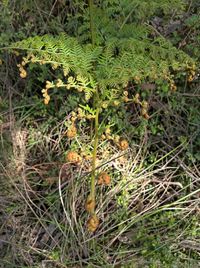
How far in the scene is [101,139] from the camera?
9.05ft

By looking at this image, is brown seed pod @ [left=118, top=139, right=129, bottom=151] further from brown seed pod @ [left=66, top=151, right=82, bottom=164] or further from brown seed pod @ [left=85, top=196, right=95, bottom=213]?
brown seed pod @ [left=85, top=196, right=95, bottom=213]

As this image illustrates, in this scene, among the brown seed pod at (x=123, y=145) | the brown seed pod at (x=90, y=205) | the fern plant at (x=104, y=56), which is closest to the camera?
the fern plant at (x=104, y=56)

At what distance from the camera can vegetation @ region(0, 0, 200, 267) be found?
7.66ft

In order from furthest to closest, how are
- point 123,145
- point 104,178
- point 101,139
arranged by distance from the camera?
point 101,139
point 123,145
point 104,178

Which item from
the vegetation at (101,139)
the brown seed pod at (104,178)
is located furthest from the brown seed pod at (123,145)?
the brown seed pod at (104,178)

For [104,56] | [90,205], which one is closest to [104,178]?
[90,205]

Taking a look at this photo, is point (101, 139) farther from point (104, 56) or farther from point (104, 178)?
point (104, 56)

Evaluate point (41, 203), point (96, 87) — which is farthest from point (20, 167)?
point (96, 87)

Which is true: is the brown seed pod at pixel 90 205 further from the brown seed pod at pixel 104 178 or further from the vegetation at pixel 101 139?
the brown seed pod at pixel 104 178

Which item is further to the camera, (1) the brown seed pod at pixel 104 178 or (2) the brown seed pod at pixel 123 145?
(2) the brown seed pod at pixel 123 145

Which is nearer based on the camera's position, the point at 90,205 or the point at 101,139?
the point at 90,205

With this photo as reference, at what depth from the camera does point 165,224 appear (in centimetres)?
256

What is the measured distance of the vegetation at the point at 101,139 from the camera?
2336 millimetres

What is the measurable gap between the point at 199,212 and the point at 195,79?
88 cm
